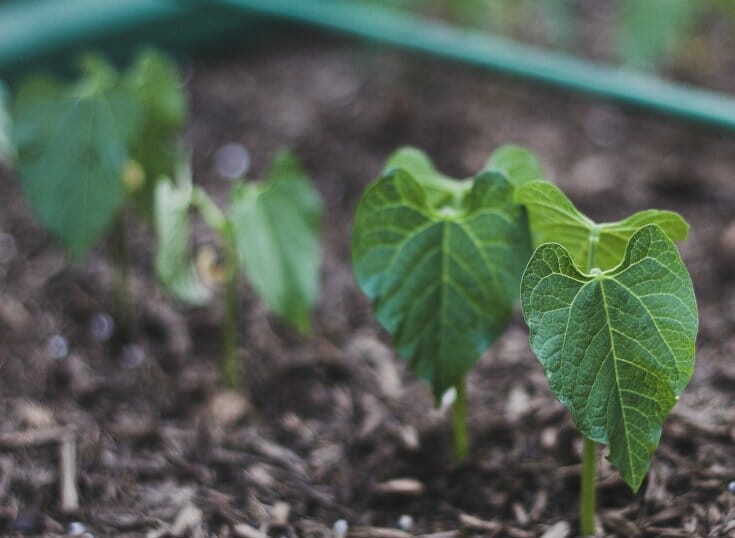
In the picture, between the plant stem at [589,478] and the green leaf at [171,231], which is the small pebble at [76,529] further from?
the plant stem at [589,478]

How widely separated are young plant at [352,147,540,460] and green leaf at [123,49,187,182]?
0.53 m

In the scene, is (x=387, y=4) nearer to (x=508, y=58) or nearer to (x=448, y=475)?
(x=508, y=58)

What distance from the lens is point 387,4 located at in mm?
2699

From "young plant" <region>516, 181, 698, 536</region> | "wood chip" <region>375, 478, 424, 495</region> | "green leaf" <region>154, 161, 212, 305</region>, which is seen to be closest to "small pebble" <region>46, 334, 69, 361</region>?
"green leaf" <region>154, 161, 212, 305</region>

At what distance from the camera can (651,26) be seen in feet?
7.86

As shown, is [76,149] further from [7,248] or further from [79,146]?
[7,248]

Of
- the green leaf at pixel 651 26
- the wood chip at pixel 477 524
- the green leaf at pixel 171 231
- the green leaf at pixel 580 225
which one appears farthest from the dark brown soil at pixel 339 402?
the green leaf at pixel 580 225

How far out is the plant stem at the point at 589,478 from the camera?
40.6 inches

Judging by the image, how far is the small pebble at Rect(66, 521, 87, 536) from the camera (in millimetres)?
1279

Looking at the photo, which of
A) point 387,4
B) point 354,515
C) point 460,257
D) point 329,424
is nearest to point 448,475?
point 354,515

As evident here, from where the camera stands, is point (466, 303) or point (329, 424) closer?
point (466, 303)

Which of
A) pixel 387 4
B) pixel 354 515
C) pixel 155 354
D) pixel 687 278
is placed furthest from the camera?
pixel 387 4

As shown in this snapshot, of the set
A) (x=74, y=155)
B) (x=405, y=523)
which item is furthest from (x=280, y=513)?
(x=74, y=155)

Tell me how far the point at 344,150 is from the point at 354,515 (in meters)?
1.29
